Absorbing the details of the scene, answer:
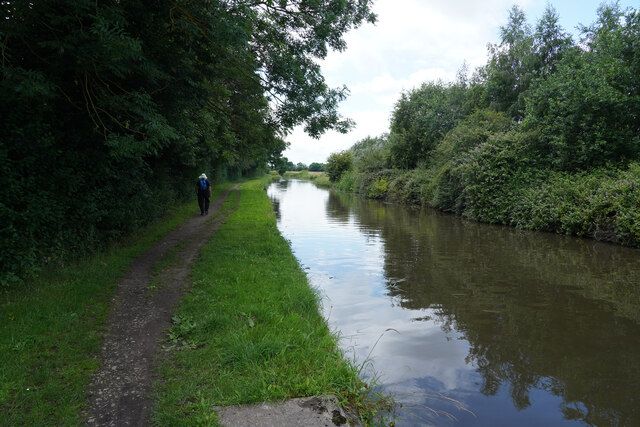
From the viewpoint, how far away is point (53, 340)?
4.19 m

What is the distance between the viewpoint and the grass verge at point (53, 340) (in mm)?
3111

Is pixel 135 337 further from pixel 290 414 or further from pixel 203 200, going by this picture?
pixel 203 200

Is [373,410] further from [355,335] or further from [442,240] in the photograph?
[442,240]

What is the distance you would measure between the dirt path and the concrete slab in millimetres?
723

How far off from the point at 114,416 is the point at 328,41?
9.65m

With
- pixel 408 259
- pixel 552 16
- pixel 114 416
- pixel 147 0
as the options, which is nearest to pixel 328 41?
pixel 147 0

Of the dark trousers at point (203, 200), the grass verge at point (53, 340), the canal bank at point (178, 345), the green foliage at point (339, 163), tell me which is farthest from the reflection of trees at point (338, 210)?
the green foliage at point (339, 163)

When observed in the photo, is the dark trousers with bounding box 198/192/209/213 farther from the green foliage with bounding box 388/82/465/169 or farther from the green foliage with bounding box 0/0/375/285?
the green foliage with bounding box 388/82/465/169

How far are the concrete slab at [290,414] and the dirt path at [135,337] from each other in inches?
28.4

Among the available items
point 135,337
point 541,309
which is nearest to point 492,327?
point 541,309

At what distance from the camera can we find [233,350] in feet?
13.3

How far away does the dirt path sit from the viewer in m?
3.15

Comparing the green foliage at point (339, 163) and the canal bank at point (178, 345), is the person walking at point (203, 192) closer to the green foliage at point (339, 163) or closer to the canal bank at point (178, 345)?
the canal bank at point (178, 345)

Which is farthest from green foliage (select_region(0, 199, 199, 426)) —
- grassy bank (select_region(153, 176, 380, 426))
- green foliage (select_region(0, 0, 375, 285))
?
grassy bank (select_region(153, 176, 380, 426))
